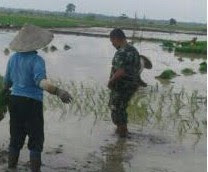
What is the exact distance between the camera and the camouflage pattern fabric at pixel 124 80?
746 cm

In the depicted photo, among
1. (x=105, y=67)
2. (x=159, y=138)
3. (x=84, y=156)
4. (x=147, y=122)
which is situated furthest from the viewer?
(x=105, y=67)

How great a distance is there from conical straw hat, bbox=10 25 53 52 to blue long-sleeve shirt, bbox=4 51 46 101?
60mm

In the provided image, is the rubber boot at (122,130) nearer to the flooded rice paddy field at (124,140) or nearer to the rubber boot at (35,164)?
the flooded rice paddy field at (124,140)

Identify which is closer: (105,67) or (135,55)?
(135,55)

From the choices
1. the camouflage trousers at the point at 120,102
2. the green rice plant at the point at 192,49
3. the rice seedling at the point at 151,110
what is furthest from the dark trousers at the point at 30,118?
the green rice plant at the point at 192,49

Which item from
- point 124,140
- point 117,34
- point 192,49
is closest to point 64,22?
point 192,49

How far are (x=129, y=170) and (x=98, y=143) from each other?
1.31m

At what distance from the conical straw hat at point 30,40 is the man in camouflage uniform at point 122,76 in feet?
6.04

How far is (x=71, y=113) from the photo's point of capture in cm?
959

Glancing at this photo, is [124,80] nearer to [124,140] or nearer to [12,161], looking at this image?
[124,140]

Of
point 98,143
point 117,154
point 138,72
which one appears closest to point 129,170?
point 117,154

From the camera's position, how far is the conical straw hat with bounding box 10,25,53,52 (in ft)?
17.9

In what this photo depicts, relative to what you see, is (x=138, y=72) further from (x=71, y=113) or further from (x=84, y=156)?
(x=71, y=113)

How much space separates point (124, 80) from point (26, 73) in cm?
246
